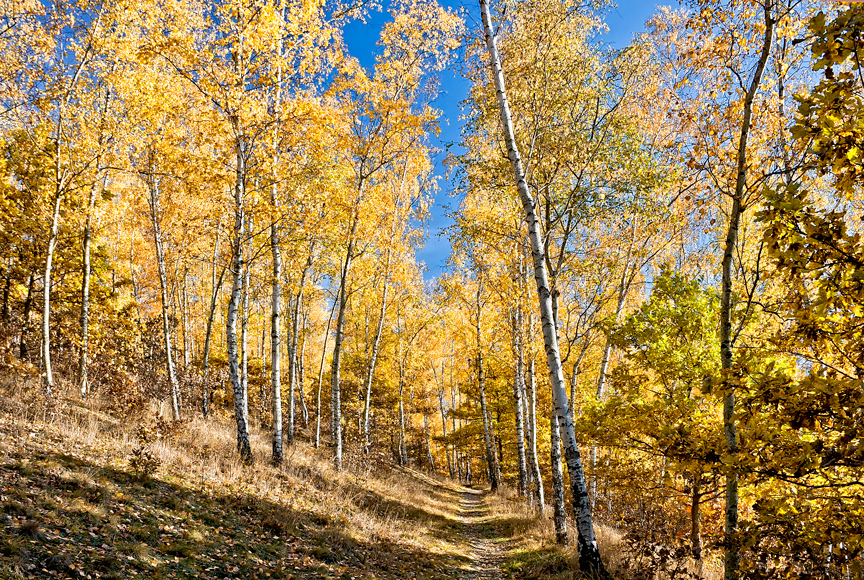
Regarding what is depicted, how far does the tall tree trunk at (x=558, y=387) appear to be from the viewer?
6523 millimetres

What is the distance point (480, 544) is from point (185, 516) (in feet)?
21.9

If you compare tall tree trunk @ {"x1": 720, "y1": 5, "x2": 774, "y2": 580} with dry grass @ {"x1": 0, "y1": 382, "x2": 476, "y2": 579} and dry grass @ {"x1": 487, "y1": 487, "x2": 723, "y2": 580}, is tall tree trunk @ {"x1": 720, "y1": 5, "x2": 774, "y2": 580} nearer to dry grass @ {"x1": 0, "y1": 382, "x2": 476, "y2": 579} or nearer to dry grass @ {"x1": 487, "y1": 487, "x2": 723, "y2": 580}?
dry grass @ {"x1": 487, "y1": 487, "x2": 723, "y2": 580}

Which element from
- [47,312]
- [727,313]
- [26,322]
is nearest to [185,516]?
[47,312]

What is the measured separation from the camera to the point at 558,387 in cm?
681

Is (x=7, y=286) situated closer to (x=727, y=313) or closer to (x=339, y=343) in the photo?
(x=339, y=343)

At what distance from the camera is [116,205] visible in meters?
12.3

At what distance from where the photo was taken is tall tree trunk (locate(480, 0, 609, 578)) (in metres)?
6.52

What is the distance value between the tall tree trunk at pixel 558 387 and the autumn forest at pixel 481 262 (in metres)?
0.05

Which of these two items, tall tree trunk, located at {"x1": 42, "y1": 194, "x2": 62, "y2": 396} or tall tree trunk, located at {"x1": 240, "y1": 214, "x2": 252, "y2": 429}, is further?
tall tree trunk, located at {"x1": 240, "y1": 214, "x2": 252, "y2": 429}

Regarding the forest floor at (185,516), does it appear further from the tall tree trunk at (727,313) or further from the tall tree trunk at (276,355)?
the tall tree trunk at (727,313)

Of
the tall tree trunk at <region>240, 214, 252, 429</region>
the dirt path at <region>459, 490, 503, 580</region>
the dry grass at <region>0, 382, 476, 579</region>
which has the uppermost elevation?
the tall tree trunk at <region>240, 214, 252, 429</region>

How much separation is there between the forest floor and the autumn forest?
2.1 inches

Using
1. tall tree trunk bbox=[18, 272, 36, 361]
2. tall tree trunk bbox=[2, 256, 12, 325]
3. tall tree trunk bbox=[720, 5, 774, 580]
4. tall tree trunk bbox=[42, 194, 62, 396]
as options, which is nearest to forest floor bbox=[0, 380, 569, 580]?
tall tree trunk bbox=[42, 194, 62, 396]

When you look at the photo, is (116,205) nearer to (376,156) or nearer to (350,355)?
(376,156)
